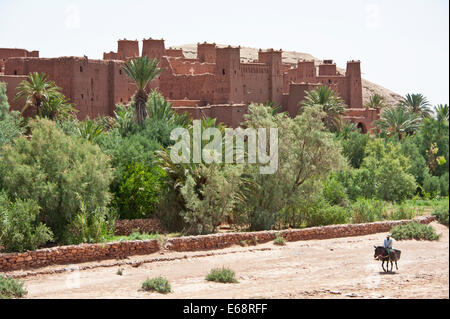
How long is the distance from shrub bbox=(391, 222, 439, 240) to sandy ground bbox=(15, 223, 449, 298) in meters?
0.54

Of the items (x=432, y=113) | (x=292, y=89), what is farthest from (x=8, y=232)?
(x=432, y=113)

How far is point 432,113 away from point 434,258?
43477mm

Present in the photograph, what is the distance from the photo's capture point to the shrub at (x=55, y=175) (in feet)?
67.6

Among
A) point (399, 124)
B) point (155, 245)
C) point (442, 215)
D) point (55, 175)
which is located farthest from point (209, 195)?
point (399, 124)

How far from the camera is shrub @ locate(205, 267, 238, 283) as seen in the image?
1733cm

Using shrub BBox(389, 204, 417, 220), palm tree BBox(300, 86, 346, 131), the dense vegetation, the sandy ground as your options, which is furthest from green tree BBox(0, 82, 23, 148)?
palm tree BBox(300, 86, 346, 131)

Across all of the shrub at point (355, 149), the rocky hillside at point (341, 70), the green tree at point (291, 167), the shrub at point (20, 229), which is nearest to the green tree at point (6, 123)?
the shrub at point (20, 229)

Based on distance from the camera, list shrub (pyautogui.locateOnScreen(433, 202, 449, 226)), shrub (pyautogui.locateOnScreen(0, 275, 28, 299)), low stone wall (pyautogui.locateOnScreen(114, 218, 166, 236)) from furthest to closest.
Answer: shrub (pyautogui.locateOnScreen(433, 202, 449, 226)), low stone wall (pyautogui.locateOnScreen(114, 218, 166, 236)), shrub (pyautogui.locateOnScreen(0, 275, 28, 299))

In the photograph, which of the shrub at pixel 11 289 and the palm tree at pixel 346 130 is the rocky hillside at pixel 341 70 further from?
the shrub at pixel 11 289

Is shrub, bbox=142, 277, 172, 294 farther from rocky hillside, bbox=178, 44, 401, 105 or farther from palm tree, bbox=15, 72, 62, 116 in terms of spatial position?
rocky hillside, bbox=178, 44, 401, 105

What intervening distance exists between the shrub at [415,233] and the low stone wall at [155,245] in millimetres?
1502

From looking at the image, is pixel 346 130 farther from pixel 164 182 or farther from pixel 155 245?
pixel 155 245

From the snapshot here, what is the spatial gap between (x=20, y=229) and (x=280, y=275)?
6.90 metres
